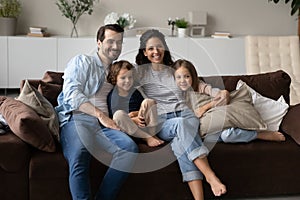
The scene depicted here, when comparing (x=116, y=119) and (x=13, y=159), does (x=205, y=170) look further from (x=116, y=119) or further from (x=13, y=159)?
(x=13, y=159)

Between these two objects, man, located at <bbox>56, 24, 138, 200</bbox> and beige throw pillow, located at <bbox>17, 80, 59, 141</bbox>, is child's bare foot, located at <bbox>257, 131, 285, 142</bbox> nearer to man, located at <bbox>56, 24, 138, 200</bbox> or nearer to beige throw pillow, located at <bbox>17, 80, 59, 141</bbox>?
man, located at <bbox>56, 24, 138, 200</bbox>

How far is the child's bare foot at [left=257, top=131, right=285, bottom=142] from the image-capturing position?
287cm

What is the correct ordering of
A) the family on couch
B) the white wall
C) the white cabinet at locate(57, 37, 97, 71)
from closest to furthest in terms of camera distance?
the family on couch → the white cabinet at locate(57, 37, 97, 71) → the white wall

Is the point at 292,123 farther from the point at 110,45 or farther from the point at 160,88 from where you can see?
the point at 110,45

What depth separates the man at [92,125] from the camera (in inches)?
97.0

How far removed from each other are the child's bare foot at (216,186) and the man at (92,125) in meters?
0.42

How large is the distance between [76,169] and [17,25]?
11.3 feet

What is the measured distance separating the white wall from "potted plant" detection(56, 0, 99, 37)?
0.09 m

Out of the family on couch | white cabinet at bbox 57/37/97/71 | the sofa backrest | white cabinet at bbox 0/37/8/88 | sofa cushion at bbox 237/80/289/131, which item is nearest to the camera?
the family on couch

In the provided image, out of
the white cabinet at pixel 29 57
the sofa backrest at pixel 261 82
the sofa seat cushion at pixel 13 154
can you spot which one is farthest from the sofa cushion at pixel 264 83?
the white cabinet at pixel 29 57

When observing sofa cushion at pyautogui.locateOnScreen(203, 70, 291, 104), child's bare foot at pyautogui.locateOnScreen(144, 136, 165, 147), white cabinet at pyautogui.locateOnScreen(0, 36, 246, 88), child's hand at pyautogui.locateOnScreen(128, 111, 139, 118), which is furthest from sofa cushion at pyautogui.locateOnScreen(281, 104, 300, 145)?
white cabinet at pyautogui.locateOnScreen(0, 36, 246, 88)

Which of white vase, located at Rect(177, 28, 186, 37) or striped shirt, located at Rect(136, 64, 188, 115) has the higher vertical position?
white vase, located at Rect(177, 28, 186, 37)

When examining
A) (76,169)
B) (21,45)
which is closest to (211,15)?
(21,45)

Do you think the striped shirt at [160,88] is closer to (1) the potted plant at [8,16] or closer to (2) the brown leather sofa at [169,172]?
(2) the brown leather sofa at [169,172]
